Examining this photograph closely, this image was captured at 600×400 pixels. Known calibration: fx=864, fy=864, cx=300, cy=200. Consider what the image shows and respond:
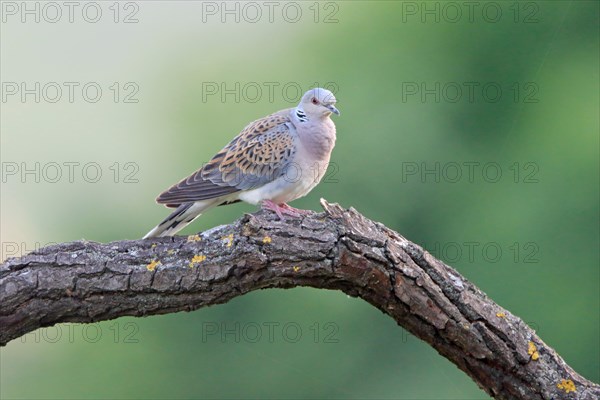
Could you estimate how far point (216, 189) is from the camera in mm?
3719

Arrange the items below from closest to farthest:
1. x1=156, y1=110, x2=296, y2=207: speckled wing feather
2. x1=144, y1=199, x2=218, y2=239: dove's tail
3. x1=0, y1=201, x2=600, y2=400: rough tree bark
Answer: x1=0, y1=201, x2=600, y2=400: rough tree bark < x1=144, y1=199, x2=218, y2=239: dove's tail < x1=156, y1=110, x2=296, y2=207: speckled wing feather

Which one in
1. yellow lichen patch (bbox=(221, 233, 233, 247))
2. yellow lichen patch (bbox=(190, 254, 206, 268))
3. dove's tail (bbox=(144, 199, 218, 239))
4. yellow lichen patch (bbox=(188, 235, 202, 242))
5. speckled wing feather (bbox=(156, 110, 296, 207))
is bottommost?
yellow lichen patch (bbox=(190, 254, 206, 268))

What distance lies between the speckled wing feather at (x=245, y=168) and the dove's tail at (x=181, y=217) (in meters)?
0.05

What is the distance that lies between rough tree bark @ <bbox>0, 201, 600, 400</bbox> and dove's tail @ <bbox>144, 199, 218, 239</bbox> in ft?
1.89

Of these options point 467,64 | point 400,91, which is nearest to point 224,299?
point 400,91

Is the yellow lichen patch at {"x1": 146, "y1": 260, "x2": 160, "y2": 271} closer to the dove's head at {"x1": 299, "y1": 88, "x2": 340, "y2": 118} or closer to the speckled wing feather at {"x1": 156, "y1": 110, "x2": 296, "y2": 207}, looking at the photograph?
the speckled wing feather at {"x1": 156, "y1": 110, "x2": 296, "y2": 207}

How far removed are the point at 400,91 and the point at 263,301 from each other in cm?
185

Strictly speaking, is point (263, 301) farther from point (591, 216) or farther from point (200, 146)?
point (591, 216)

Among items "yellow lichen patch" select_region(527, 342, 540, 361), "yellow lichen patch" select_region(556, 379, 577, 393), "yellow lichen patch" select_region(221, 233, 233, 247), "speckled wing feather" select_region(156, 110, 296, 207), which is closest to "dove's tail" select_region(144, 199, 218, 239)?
"speckled wing feather" select_region(156, 110, 296, 207)

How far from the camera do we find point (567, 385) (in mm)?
2910

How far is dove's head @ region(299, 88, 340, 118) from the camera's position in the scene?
374cm

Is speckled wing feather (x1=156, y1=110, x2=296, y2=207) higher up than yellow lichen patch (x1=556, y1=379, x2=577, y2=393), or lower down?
higher up

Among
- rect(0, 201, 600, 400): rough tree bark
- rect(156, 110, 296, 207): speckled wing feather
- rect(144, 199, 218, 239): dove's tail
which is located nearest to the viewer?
rect(0, 201, 600, 400): rough tree bark

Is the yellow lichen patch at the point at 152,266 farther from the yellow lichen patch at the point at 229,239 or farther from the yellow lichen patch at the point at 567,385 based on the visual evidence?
the yellow lichen patch at the point at 567,385
